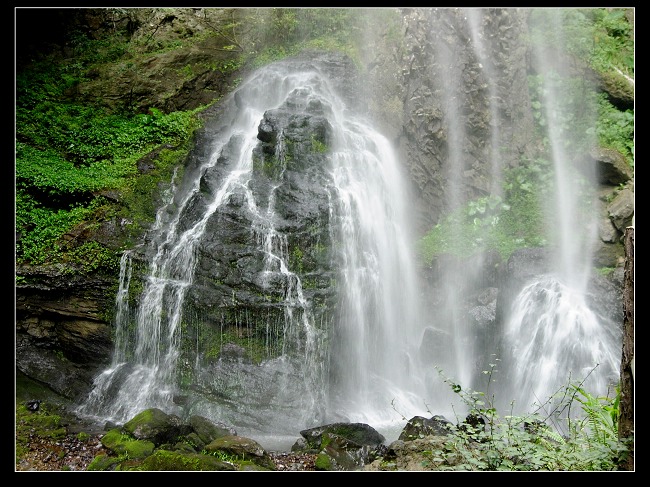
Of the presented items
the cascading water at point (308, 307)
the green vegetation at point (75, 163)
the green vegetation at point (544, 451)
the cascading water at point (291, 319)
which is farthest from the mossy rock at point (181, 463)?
the green vegetation at point (75, 163)

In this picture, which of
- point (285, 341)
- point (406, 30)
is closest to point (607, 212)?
point (406, 30)

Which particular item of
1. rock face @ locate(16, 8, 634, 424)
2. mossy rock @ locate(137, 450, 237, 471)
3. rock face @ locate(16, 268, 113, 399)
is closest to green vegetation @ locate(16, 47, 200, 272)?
rock face @ locate(16, 268, 113, 399)

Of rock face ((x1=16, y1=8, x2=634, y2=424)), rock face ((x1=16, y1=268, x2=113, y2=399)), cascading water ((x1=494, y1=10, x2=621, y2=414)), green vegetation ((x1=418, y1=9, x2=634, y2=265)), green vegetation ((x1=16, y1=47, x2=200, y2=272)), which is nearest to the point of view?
cascading water ((x1=494, y1=10, x2=621, y2=414))

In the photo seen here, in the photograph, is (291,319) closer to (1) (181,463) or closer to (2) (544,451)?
(1) (181,463)

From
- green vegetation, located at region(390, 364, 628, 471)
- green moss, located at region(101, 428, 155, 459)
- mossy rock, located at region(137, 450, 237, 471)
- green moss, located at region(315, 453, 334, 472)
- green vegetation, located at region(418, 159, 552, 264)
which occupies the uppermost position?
green vegetation, located at region(418, 159, 552, 264)

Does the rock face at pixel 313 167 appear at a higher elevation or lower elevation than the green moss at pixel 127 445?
higher

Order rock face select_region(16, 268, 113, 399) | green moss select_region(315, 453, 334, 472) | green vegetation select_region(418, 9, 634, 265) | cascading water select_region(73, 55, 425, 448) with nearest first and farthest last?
green moss select_region(315, 453, 334, 472)
cascading water select_region(73, 55, 425, 448)
rock face select_region(16, 268, 113, 399)
green vegetation select_region(418, 9, 634, 265)

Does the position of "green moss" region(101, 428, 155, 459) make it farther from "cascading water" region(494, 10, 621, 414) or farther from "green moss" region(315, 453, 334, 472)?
"cascading water" region(494, 10, 621, 414)

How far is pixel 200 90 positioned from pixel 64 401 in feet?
28.4

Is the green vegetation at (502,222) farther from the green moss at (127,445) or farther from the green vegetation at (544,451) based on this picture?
the green vegetation at (544,451)

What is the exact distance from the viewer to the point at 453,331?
1059 centimetres

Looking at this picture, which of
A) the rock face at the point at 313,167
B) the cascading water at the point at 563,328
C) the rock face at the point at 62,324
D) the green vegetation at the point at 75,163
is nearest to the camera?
the cascading water at the point at 563,328

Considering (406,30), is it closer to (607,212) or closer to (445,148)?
(445,148)

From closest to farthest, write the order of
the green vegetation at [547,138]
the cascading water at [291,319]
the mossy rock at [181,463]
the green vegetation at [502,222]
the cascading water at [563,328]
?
the mossy rock at [181,463] < the cascading water at [291,319] < the cascading water at [563,328] < the green vegetation at [502,222] < the green vegetation at [547,138]
